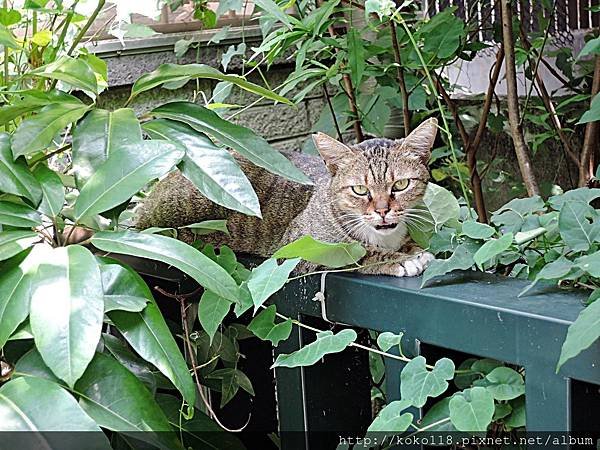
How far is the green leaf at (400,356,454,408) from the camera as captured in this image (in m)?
0.92

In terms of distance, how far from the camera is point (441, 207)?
134 centimetres

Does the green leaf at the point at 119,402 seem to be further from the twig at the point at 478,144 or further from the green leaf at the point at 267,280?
the twig at the point at 478,144

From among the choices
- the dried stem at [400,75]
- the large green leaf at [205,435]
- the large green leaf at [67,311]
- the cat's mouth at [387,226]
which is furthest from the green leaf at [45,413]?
the dried stem at [400,75]

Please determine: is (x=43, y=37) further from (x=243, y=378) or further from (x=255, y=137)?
(x=243, y=378)

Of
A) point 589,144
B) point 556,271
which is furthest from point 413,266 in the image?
point 589,144

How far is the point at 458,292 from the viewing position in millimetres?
989

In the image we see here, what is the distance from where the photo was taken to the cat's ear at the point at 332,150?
1.70 meters

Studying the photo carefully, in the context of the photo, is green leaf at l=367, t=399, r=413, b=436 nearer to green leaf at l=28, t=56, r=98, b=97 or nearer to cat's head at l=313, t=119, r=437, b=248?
green leaf at l=28, t=56, r=98, b=97

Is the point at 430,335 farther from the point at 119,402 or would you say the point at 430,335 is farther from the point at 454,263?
the point at 119,402

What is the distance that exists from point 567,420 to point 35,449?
20.3 inches

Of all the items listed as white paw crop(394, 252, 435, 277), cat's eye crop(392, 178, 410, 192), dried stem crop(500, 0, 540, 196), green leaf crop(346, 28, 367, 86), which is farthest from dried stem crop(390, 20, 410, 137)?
white paw crop(394, 252, 435, 277)

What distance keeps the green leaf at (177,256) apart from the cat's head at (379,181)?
25.7 inches

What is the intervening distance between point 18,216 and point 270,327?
34cm

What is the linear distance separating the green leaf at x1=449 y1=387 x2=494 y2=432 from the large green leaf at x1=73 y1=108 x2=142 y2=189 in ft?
1.64
